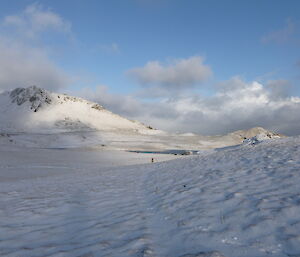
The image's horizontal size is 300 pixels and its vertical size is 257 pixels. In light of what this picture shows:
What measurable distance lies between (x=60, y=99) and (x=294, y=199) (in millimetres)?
200361

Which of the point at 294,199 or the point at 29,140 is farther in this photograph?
the point at 29,140

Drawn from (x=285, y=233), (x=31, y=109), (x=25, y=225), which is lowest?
(x=25, y=225)

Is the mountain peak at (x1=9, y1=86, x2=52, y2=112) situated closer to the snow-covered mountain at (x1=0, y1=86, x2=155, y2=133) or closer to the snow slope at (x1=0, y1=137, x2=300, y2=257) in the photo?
the snow-covered mountain at (x1=0, y1=86, x2=155, y2=133)

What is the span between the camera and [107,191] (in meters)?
12.2

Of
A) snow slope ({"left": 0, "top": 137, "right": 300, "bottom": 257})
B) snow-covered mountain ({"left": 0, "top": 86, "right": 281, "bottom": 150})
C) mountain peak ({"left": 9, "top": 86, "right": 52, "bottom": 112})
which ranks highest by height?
mountain peak ({"left": 9, "top": 86, "right": 52, "bottom": 112})

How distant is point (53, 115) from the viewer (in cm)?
16988

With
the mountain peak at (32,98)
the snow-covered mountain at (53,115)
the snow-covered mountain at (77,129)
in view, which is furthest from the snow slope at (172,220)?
the mountain peak at (32,98)

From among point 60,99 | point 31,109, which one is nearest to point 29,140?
point 31,109

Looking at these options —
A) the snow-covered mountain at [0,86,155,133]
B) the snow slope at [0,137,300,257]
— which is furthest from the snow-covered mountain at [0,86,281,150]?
the snow slope at [0,137,300,257]

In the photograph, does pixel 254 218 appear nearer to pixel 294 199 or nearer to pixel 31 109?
pixel 294 199

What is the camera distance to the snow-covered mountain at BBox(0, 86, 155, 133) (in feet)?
501

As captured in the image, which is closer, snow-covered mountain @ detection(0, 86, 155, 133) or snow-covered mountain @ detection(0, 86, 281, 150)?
snow-covered mountain @ detection(0, 86, 281, 150)

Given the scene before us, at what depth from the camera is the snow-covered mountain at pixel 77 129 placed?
104875 millimetres

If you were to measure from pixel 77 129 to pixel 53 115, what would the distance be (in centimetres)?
2630
